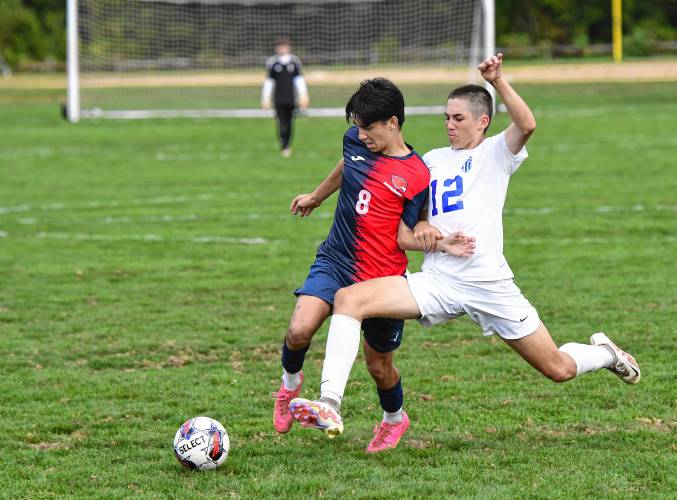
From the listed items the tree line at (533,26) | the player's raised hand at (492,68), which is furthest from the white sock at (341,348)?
the tree line at (533,26)

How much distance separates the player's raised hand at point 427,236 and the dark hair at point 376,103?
0.60 metres

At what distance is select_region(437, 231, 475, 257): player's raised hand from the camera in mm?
5898

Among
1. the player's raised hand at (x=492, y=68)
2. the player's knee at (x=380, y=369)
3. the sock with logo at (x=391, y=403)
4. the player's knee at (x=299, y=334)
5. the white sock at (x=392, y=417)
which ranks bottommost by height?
the white sock at (x=392, y=417)

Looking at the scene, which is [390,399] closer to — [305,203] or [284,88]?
[305,203]

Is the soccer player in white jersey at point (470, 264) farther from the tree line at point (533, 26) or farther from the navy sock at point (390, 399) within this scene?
the tree line at point (533, 26)

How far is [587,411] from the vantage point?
22.8 feet

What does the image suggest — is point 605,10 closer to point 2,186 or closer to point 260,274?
point 2,186

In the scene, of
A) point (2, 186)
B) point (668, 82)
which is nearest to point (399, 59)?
point (668, 82)

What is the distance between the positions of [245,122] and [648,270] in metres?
22.5

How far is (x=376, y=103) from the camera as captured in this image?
594 centimetres

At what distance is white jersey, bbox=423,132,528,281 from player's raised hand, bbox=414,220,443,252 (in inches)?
5.6

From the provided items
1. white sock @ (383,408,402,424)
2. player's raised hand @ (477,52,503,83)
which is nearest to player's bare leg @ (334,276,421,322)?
white sock @ (383,408,402,424)

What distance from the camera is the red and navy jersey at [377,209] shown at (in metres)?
6.06

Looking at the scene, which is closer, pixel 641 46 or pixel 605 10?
pixel 641 46
